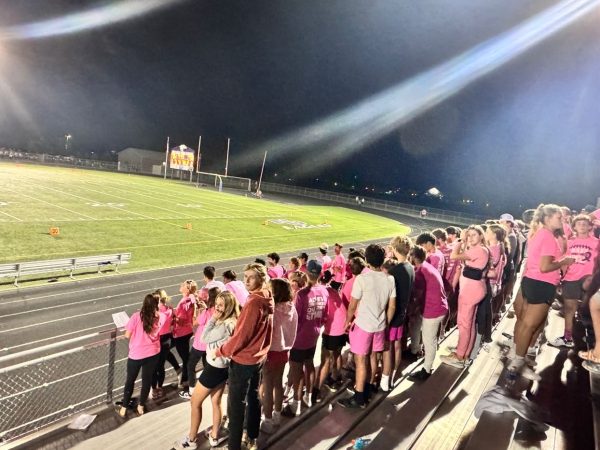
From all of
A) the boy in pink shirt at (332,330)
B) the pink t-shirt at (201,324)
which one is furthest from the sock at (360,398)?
the pink t-shirt at (201,324)

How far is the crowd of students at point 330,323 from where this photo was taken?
13.3ft

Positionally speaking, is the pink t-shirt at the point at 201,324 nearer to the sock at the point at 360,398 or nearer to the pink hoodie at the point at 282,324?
the pink hoodie at the point at 282,324

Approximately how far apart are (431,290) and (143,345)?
411 cm

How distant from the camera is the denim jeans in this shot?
12.6ft

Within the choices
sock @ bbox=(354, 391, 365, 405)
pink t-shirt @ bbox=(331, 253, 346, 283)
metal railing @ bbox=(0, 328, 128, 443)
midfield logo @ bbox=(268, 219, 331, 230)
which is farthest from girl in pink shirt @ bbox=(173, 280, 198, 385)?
midfield logo @ bbox=(268, 219, 331, 230)

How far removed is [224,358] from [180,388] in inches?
100.0

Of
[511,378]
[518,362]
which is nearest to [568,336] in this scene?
[518,362]

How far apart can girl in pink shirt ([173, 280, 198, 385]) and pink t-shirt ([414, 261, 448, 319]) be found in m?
3.51

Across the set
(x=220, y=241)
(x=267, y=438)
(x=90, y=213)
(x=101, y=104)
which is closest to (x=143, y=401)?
(x=267, y=438)

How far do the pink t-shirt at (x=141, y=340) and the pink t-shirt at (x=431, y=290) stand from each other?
3.78 meters

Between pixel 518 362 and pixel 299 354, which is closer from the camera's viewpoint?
pixel 299 354

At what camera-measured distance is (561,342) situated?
621cm

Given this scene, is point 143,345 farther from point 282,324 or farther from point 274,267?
point 274,267

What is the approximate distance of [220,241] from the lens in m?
26.4
